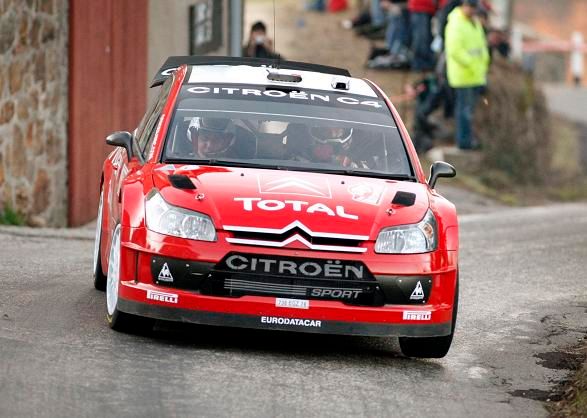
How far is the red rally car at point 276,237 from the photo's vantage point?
8930 mm

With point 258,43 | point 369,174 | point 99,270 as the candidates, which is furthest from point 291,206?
point 258,43

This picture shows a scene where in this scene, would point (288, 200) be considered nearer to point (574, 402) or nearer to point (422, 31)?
point (574, 402)

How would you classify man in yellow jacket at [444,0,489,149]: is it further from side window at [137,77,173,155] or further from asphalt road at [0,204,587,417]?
side window at [137,77,173,155]

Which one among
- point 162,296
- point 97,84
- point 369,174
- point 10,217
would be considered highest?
point 369,174

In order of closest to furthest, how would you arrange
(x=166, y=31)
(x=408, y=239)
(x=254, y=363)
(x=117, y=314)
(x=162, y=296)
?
(x=254, y=363)
(x=162, y=296)
(x=408, y=239)
(x=117, y=314)
(x=166, y=31)

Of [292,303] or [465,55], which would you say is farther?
[465,55]

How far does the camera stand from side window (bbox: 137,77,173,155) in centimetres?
1032

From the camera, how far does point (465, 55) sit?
21.8 metres

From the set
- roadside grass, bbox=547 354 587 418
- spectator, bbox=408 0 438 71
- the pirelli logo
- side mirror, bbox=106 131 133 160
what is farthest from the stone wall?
spectator, bbox=408 0 438 71

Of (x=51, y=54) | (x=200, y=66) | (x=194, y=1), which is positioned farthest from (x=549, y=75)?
(x=200, y=66)

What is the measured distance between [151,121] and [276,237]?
2.02 metres

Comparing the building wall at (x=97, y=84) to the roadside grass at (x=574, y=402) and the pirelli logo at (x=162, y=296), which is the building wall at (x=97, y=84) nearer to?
the pirelli logo at (x=162, y=296)

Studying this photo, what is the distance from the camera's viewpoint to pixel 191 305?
8961 millimetres

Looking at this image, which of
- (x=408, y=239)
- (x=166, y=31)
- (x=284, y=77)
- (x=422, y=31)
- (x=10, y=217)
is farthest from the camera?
(x=422, y=31)
